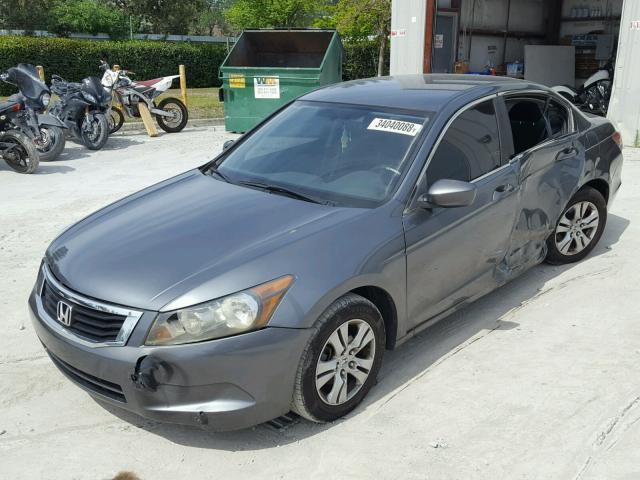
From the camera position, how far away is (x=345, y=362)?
123 inches

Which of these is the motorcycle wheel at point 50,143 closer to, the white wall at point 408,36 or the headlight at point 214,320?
the white wall at point 408,36

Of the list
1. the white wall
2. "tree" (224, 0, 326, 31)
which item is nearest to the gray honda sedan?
the white wall

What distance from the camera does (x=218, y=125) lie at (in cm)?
1433

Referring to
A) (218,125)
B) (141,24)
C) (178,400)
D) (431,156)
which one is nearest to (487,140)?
(431,156)

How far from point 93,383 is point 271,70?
997 cm

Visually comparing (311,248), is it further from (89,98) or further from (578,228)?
(89,98)

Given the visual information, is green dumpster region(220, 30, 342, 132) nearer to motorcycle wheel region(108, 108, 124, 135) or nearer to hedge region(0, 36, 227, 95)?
motorcycle wheel region(108, 108, 124, 135)

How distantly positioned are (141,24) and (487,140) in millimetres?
44299

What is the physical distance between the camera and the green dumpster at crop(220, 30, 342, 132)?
12.1m

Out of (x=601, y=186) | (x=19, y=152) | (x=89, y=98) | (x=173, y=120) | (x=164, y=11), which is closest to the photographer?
(x=601, y=186)

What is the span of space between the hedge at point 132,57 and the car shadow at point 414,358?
18.8 m

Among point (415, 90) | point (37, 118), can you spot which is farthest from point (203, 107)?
point (415, 90)

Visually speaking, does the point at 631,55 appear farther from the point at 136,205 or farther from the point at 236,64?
the point at 136,205

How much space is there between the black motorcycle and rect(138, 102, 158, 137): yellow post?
1472 millimetres
